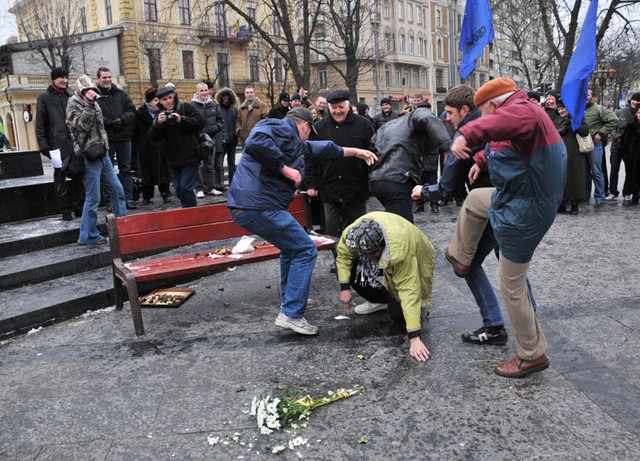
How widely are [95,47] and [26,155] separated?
113 ft

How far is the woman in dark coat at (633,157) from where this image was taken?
930 cm

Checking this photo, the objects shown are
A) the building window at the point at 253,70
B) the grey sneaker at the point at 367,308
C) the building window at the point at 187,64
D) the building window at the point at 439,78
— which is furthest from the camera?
the building window at the point at 439,78

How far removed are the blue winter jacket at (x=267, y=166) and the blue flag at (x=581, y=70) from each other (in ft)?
6.57

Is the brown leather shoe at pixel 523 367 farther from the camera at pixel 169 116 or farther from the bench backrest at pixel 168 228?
the camera at pixel 169 116

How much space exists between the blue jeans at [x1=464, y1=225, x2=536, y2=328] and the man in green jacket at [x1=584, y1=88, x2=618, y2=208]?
19.5 feet

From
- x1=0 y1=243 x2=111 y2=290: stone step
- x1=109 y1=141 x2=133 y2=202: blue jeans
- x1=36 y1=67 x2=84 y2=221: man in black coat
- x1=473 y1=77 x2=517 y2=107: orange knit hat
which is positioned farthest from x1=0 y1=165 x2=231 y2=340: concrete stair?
x1=473 y1=77 x2=517 y2=107: orange knit hat

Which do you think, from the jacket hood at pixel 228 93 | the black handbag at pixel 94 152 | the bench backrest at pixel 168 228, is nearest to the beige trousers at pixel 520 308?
the bench backrest at pixel 168 228

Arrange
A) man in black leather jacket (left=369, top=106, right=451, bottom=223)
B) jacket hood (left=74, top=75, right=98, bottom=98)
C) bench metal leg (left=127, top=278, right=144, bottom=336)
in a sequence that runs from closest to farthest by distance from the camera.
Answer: bench metal leg (left=127, top=278, right=144, bottom=336) < man in black leather jacket (left=369, top=106, right=451, bottom=223) < jacket hood (left=74, top=75, right=98, bottom=98)

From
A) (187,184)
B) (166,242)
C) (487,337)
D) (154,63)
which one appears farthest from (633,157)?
(154,63)

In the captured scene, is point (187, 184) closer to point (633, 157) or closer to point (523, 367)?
point (523, 367)

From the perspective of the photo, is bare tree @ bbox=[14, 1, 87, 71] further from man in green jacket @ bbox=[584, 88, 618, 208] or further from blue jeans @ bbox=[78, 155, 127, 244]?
man in green jacket @ bbox=[584, 88, 618, 208]

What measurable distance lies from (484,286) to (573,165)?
5.58 meters

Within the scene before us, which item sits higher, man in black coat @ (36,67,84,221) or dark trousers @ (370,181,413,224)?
man in black coat @ (36,67,84,221)

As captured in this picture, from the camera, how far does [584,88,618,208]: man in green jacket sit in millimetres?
9312
